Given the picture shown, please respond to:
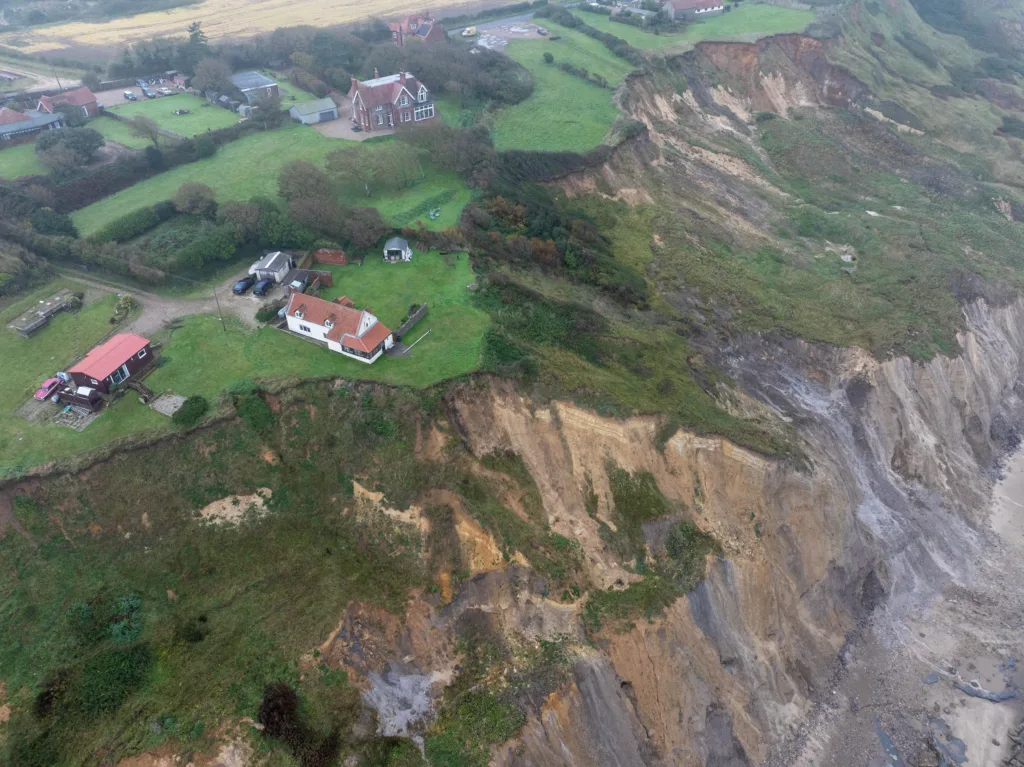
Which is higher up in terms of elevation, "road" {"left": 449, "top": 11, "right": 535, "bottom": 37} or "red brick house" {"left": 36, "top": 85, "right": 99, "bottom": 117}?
"road" {"left": 449, "top": 11, "right": 535, "bottom": 37}

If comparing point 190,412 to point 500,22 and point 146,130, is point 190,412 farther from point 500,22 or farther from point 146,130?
point 500,22

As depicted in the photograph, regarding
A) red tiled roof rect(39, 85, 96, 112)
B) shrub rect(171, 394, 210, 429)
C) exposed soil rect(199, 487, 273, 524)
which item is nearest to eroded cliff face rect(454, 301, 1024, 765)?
exposed soil rect(199, 487, 273, 524)

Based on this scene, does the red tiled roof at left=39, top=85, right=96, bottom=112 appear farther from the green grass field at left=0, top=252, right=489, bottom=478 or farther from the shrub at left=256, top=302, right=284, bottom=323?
the shrub at left=256, top=302, right=284, bottom=323

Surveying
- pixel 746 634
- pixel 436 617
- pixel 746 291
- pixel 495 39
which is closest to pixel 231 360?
pixel 436 617

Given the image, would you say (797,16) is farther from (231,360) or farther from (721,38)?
(231,360)

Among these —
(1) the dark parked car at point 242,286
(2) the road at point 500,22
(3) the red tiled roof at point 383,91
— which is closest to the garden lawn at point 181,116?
(3) the red tiled roof at point 383,91

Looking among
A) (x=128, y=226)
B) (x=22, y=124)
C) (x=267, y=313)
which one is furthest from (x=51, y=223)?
(x=22, y=124)

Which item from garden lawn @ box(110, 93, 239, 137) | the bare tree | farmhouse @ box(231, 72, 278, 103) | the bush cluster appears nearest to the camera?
the bush cluster
